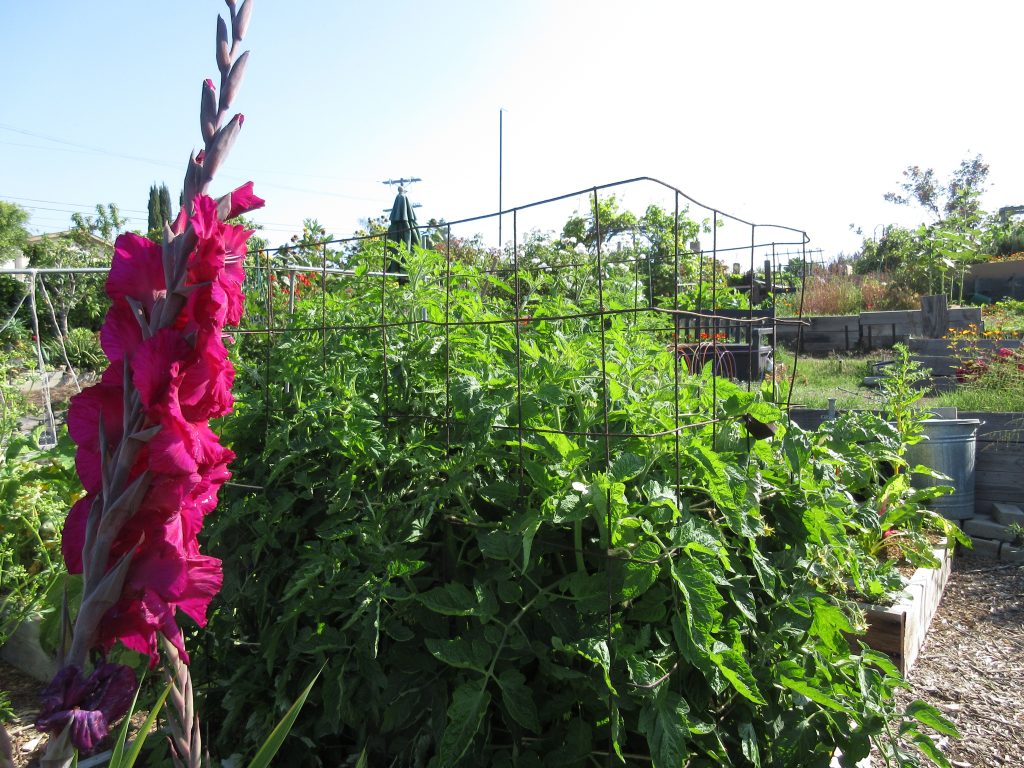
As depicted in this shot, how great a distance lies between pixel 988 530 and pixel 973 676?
65.0 inches

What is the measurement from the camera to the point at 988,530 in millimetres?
4277

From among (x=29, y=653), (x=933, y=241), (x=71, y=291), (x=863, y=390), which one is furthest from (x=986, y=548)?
(x=71, y=291)

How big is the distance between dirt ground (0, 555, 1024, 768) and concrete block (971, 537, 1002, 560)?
0.16 metres

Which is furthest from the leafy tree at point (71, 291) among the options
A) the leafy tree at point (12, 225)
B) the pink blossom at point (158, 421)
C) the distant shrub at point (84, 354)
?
the pink blossom at point (158, 421)

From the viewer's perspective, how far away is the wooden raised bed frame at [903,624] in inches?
112

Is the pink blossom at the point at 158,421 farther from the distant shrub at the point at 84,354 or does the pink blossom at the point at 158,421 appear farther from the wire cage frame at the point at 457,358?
the distant shrub at the point at 84,354

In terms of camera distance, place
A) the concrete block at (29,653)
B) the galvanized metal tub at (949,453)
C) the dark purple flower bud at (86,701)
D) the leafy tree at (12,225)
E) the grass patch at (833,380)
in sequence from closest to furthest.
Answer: the dark purple flower bud at (86,701) < the concrete block at (29,653) < the galvanized metal tub at (949,453) < the grass patch at (833,380) < the leafy tree at (12,225)

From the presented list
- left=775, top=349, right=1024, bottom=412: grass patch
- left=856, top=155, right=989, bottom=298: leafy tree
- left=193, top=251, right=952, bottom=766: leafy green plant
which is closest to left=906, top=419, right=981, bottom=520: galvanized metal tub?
left=775, top=349, right=1024, bottom=412: grass patch

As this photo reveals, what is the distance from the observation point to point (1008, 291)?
595 inches

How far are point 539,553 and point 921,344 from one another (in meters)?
9.38

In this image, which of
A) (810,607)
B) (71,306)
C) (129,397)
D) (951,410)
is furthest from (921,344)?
(71,306)

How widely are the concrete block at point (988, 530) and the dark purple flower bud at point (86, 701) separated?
4900 millimetres

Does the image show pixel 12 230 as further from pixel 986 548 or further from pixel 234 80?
pixel 234 80

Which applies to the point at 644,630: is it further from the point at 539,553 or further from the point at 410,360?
the point at 410,360
